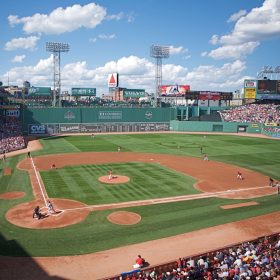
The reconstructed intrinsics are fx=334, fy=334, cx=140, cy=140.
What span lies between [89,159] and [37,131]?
3581cm

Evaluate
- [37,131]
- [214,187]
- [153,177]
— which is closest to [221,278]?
[214,187]

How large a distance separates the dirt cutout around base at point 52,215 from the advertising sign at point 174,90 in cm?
7745

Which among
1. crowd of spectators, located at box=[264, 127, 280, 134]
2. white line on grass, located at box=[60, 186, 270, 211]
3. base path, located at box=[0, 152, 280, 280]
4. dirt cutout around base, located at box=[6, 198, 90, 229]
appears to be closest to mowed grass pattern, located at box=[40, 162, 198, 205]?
white line on grass, located at box=[60, 186, 270, 211]

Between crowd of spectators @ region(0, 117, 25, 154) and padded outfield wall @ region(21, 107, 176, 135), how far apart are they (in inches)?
190

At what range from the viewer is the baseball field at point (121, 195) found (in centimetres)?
2275

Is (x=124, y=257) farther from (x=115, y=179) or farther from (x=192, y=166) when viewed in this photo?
(x=192, y=166)

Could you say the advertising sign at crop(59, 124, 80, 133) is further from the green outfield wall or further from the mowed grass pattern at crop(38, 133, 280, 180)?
the green outfield wall

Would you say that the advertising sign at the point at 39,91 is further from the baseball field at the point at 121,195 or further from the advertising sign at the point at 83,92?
the baseball field at the point at 121,195

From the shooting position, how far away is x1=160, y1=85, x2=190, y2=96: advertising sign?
10181 centimetres

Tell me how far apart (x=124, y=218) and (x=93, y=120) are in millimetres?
63894

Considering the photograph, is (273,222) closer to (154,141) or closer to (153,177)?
(153,177)

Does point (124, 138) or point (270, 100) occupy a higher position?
point (270, 100)

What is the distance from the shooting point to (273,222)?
84.1ft

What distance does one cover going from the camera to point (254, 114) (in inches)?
3718
